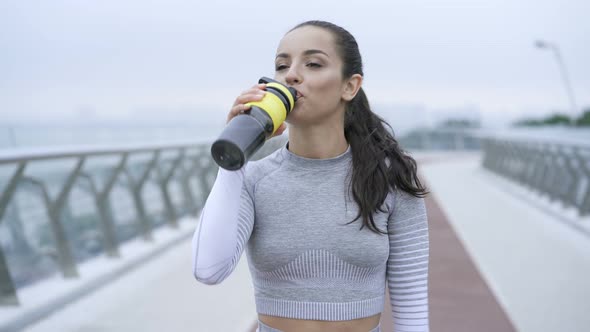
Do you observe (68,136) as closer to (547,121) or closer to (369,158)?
(369,158)

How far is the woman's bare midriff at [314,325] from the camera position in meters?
1.32

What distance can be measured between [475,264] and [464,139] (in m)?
18.8

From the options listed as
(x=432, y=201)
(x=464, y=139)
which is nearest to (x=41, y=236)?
(x=432, y=201)

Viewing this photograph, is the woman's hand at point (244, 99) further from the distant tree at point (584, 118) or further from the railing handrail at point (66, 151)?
the distant tree at point (584, 118)

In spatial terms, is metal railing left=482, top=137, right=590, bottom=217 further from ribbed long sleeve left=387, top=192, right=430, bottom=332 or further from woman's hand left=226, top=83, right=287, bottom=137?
woman's hand left=226, top=83, right=287, bottom=137

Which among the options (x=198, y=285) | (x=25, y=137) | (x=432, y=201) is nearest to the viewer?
(x=25, y=137)

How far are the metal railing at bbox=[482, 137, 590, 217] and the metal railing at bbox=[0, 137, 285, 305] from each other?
444 cm

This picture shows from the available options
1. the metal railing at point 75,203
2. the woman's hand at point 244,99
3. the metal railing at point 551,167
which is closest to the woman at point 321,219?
the woman's hand at point 244,99

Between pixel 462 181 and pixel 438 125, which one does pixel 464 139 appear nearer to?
pixel 438 125

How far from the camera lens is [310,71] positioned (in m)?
1.30

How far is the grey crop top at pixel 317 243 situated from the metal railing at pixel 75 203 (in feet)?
5.05

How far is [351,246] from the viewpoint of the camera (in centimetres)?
130

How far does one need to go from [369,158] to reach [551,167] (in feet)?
26.2

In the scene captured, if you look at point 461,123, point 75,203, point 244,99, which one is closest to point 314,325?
point 244,99
